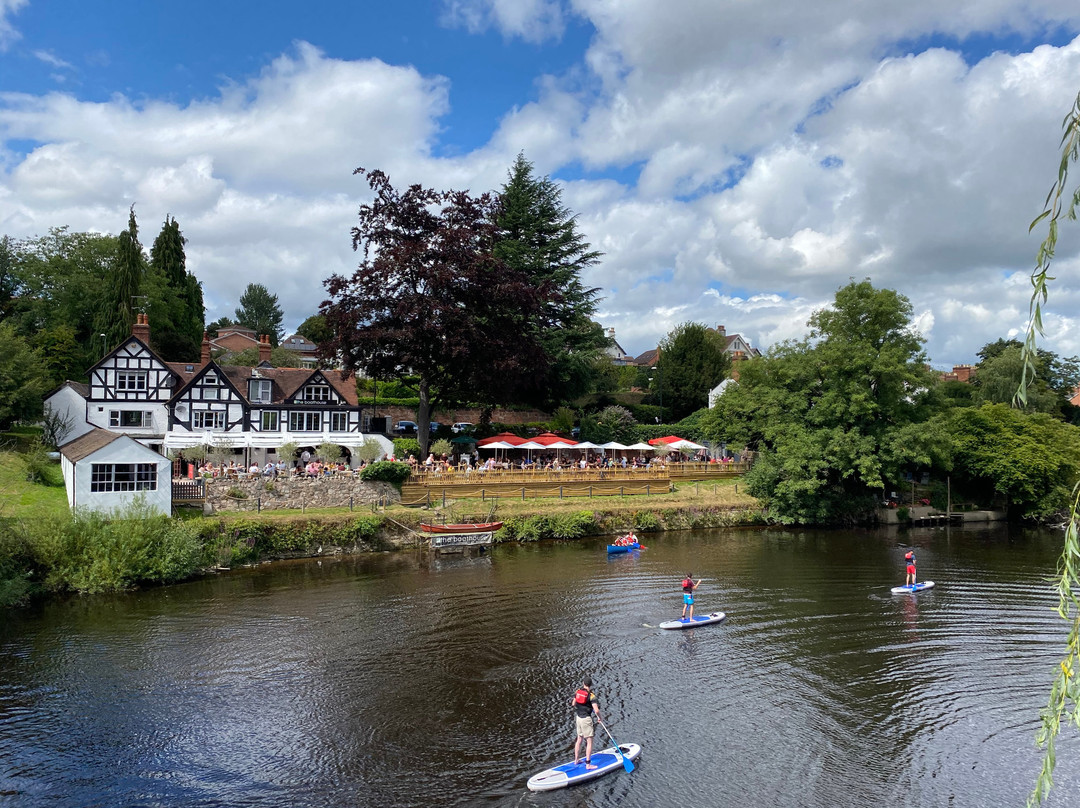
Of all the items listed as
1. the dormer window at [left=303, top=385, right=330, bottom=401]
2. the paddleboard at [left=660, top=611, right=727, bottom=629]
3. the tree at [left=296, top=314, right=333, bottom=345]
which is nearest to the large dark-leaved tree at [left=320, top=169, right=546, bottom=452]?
the dormer window at [left=303, top=385, right=330, bottom=401]

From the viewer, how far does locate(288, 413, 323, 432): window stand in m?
44.6

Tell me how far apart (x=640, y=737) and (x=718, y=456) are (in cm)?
4291

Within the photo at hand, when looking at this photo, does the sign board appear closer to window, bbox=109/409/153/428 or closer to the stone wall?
the stone wall

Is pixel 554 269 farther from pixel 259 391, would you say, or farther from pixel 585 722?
pixel 585 722

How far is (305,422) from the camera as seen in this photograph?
4491cm

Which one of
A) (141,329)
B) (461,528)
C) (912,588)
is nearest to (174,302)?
(141,329)

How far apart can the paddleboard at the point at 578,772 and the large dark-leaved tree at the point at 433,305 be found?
27.4 m

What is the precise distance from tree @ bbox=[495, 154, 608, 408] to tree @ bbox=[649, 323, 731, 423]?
42.6 feet

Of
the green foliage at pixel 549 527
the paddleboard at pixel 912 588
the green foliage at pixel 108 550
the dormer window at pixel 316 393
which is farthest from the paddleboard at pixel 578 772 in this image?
the dormer window at pixel 316 393

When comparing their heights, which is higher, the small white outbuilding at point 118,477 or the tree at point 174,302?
the tree at point 174,302

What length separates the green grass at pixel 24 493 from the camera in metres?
26.4

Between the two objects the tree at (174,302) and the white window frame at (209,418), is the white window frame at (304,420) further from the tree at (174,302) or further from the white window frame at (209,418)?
the tree at (174,302)

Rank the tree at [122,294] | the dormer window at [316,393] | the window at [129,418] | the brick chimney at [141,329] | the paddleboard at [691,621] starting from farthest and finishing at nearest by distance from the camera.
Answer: the tree at [122,294] < the dormer window at [316,393] < the brick chimney at [141,329] < the window at [129,418] < the paddleboard at [691,621]

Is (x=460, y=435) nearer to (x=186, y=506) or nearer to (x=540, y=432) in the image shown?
(x=540, y=432)
